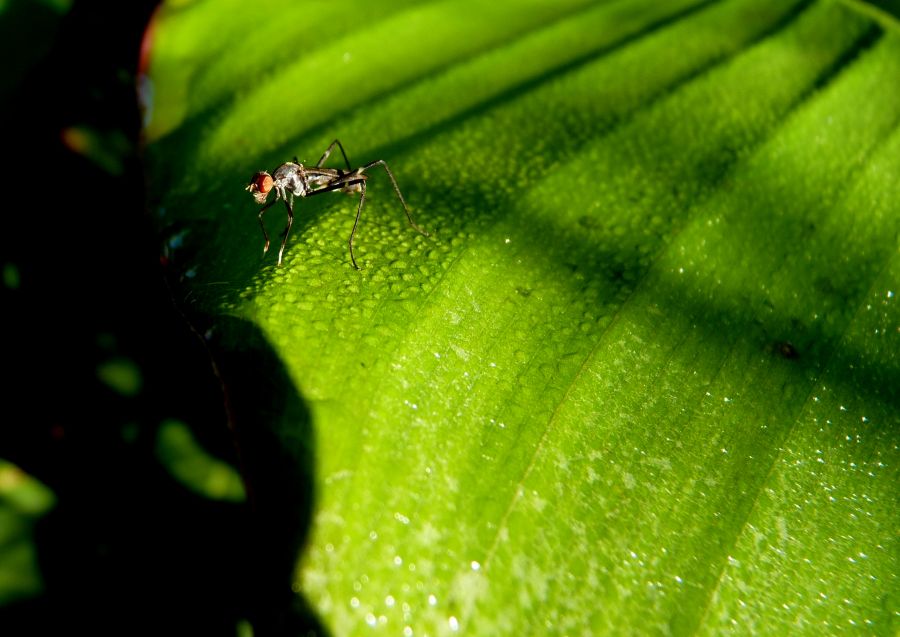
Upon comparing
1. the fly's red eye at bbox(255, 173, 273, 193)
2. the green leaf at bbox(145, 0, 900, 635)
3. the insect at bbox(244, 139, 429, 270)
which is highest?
the fly's red eye at bbox(255, 173, 273, 193)

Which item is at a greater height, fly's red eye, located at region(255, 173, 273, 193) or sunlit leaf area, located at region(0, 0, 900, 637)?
fly's red eye, located at region(255, 173, 273, 193)

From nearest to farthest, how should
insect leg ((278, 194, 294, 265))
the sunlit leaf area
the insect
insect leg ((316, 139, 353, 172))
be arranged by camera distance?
the sunlit leaf area < insect leg ((278, 194, 294, 265)) < the insect < insect leg ((316, 139, 353, 172))

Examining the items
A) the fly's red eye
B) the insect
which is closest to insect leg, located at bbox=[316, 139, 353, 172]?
the insect

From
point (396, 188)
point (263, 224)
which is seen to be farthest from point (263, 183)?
point (396, 188)

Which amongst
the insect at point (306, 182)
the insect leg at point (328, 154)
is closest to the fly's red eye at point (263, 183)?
the insect at point (306, 182)

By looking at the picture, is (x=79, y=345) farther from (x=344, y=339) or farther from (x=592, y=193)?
(x=592, y=193)

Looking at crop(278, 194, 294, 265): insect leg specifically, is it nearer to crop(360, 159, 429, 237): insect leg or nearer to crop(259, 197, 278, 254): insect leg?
crop(259, 197, 278, 254): insect leg
